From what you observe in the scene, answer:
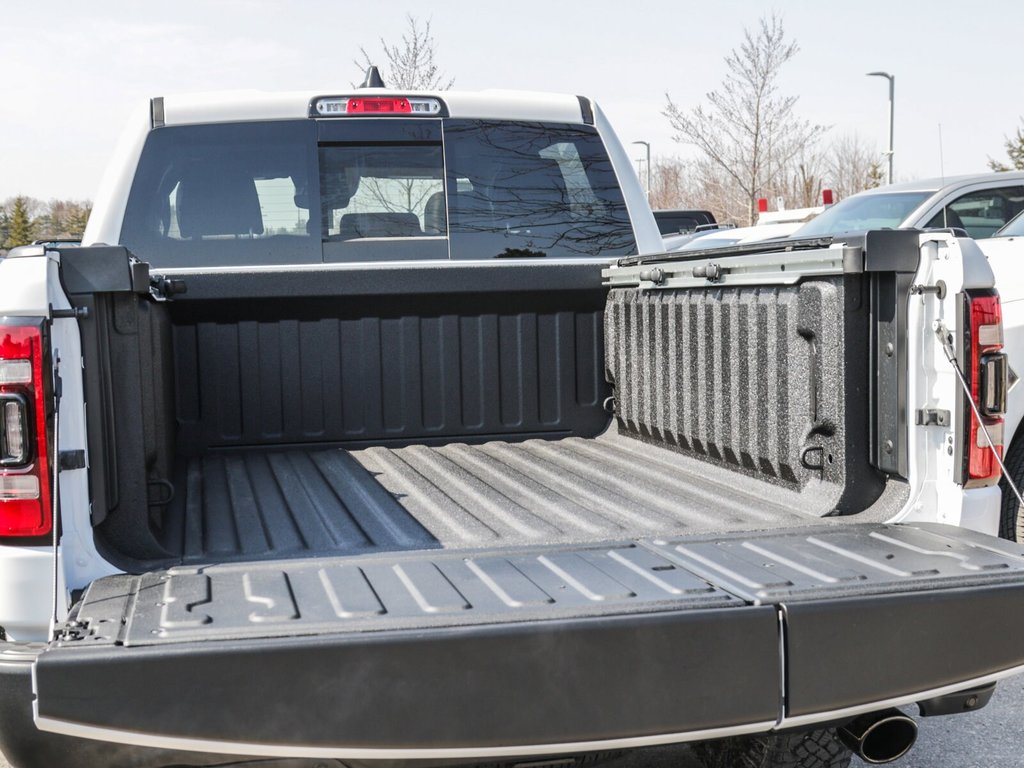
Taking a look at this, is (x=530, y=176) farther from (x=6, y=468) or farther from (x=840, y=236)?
(x=6, y=468)

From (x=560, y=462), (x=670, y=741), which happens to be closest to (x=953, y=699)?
(x=670, y=741)

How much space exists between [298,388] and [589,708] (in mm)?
2277

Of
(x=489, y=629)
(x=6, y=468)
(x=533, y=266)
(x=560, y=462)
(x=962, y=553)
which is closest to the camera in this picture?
(x=489, y=629)

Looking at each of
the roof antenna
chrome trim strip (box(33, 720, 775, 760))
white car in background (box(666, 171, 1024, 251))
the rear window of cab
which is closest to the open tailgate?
chrome trim strip (box(33, 720, 775, 760))

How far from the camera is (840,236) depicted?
9.55ft

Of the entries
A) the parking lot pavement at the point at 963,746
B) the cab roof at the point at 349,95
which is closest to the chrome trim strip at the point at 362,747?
the parking lot pavement at the point at 963,746

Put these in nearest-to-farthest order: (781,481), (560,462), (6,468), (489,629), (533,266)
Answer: (489,629)
(6,468)
(781,481)
(560,462)
(533,266)

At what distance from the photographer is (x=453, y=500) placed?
3.37 m

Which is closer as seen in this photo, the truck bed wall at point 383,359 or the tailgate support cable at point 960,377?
the tailgate support cable at point 960,377

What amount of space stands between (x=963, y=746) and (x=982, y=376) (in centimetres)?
179

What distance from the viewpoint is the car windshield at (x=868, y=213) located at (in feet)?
29.4

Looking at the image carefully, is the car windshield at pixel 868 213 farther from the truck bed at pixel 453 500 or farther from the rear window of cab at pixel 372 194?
the truck bed at pixel 453 500

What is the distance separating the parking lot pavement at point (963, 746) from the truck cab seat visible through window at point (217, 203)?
6.61 ft

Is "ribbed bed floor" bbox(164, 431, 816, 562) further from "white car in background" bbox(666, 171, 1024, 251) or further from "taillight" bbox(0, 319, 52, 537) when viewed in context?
"white car in background" bbox(666, 171, 1024, 251)
